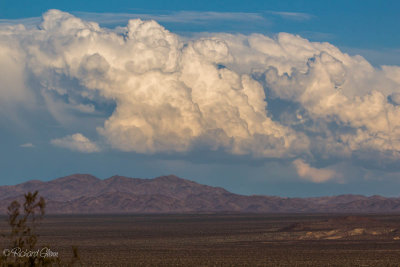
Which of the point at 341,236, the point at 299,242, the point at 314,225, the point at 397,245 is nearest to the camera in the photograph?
the point at 397,245

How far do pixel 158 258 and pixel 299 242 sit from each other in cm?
3102

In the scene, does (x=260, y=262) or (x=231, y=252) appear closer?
(x=260, y=262)

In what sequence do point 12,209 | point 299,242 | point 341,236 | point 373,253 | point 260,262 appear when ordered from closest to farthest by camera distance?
point 12,209
point 260,262
point 373,253
point 299,242
point 341,236

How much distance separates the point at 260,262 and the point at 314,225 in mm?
62017

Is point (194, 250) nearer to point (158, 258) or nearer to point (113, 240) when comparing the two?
point (158, 258)

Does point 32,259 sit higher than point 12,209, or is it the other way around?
point 12,209

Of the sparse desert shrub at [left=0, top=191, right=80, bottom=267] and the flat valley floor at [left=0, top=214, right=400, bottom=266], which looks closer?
the sparse desert shrub at [left=0, top=191, right=80, bottom=267]

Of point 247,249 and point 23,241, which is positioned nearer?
point 23,241

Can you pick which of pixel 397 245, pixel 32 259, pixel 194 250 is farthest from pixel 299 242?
pixel 32 259

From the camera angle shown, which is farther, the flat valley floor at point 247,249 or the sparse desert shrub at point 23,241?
the flat valley floor at point 247,249

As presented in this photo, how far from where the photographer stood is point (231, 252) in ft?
243

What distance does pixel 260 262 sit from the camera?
6272 cm

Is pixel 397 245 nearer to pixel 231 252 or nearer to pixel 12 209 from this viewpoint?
pixel 231 252

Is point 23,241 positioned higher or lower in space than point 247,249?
lower
